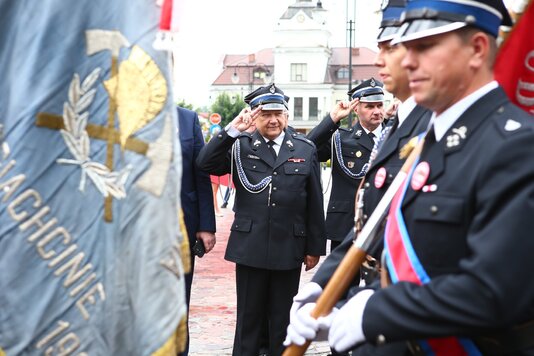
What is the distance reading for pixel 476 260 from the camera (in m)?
2.02

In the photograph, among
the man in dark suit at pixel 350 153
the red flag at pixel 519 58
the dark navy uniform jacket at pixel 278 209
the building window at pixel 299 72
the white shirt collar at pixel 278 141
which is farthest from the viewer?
the building window at pixel 299 72

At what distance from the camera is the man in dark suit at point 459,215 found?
6.58 feet

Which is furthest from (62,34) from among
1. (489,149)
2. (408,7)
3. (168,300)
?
(489,149)

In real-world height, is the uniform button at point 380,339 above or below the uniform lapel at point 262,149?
above

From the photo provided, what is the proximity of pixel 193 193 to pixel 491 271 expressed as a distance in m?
3.55

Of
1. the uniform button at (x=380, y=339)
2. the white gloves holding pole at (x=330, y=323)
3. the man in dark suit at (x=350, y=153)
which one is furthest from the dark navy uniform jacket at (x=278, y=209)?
the uniform button at (x=380, y=339)

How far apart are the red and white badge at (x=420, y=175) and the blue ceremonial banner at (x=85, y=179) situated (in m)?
0.74

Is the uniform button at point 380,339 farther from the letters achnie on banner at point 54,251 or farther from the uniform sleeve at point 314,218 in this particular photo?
the uniform sleeve at point 314,218

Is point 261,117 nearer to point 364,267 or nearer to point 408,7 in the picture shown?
point 364,267

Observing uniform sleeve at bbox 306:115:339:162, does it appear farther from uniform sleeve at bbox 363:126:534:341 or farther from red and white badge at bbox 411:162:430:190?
uniform sleeve at bbox 363:126:534:341

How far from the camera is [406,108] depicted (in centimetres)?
342

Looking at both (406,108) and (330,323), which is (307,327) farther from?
(406,108)

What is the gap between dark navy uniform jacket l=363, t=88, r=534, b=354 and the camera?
6.54ft

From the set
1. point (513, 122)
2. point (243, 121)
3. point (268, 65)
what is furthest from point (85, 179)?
point (268, 65)
